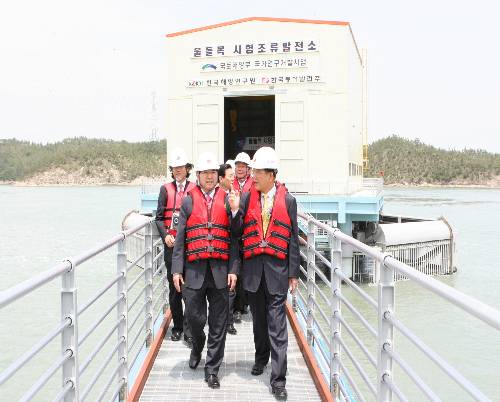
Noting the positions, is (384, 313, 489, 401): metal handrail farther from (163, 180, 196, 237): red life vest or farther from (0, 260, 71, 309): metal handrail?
(163, 180, 196, 237): red life vest

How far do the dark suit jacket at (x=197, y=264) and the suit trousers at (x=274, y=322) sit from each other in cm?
27

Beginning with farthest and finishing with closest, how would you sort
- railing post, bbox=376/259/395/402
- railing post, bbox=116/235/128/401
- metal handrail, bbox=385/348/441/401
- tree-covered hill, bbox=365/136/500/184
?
tree-covered hill, bbox=365/136/500/184, railing post, bbox=116/235/128/401, railing post, bbox=376/259/395/402, metal handrail, bbox=385/348/441/401

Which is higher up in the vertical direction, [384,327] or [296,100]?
[296,100]

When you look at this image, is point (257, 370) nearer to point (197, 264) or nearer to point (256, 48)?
point (197, 264)

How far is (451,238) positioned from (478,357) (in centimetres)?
902

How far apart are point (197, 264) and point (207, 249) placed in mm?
167

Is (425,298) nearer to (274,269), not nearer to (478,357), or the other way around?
(478,357)

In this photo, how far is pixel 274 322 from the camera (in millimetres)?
4512

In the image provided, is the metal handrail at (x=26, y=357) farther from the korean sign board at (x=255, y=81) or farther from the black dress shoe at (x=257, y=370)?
the korean sign board at (x=255, y=81)

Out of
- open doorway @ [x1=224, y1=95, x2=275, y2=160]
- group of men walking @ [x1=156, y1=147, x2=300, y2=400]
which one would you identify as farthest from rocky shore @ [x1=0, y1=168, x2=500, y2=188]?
group of men walking @ [x1=156, y1=147, x2=300, y2=400]

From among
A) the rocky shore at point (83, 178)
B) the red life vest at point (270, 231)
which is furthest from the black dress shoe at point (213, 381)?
the rocky shore at point (83, 178)

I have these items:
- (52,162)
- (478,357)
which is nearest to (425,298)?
(478,357)

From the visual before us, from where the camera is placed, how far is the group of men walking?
4.47 meters

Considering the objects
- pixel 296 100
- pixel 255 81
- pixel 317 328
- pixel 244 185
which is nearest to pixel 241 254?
pixel 317 328
